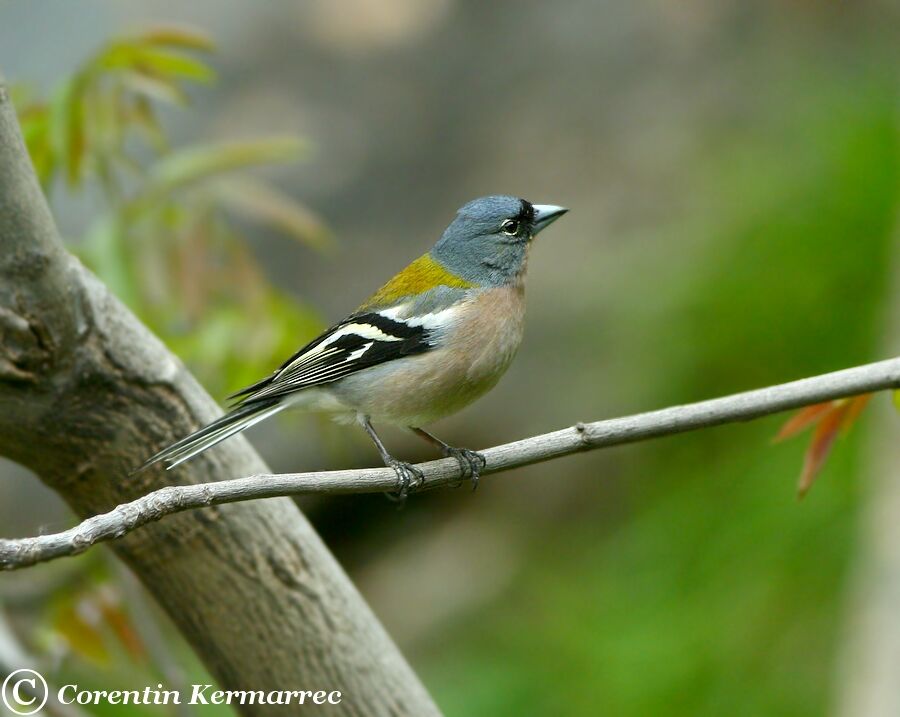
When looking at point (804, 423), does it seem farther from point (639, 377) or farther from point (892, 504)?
point (639, 377)

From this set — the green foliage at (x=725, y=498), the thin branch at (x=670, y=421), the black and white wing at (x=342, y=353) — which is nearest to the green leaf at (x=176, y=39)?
the black and white wing at (x=342, y=353)

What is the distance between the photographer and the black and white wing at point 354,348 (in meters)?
3.73

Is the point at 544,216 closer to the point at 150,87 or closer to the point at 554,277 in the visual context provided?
the point at 150,87

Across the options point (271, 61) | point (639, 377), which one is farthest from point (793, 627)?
point (271, 61)

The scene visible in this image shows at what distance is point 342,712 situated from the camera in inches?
130

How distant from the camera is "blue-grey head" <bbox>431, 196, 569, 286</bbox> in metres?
4.24

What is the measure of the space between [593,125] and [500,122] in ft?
2.69

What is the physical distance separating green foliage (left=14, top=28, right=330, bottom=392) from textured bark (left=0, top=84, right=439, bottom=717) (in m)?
0.63

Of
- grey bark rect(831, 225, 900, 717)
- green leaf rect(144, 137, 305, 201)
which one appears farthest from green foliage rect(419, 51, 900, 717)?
green leaf rect(144, 137, 305, 201)

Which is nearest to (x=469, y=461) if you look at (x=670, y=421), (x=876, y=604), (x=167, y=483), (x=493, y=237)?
(x=670, y=421)

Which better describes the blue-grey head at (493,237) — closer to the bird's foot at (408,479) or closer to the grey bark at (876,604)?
the bird's foot at (408,479)

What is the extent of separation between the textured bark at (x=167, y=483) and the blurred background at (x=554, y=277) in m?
0.62

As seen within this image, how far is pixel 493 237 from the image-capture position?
430cm

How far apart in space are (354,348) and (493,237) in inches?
32.3
